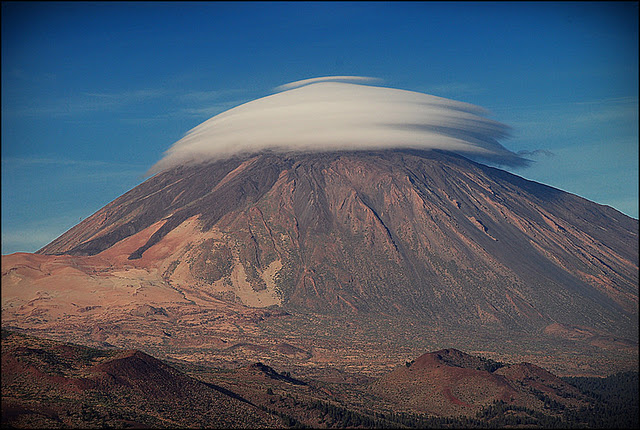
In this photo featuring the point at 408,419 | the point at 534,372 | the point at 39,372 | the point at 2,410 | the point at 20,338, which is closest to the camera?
the point at 2,410

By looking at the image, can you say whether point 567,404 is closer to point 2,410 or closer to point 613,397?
point 613,397

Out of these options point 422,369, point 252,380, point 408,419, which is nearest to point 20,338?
point 252,380

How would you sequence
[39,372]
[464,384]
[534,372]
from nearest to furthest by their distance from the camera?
[39,372]
[464,384]
[534,372]

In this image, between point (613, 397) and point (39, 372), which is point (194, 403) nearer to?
point (39, 372)

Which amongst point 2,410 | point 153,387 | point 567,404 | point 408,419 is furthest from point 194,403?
point 567,404

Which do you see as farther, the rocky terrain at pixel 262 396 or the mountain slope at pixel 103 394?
the rocky terrain at pixel 262 396

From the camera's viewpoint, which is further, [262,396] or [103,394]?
[262,396]

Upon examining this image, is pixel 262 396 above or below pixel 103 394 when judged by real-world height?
below

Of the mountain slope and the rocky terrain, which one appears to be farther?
the rocky terrain

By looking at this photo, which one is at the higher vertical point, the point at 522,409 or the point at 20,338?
the point at 20,338

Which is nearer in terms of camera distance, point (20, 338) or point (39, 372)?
point (39, 372)
